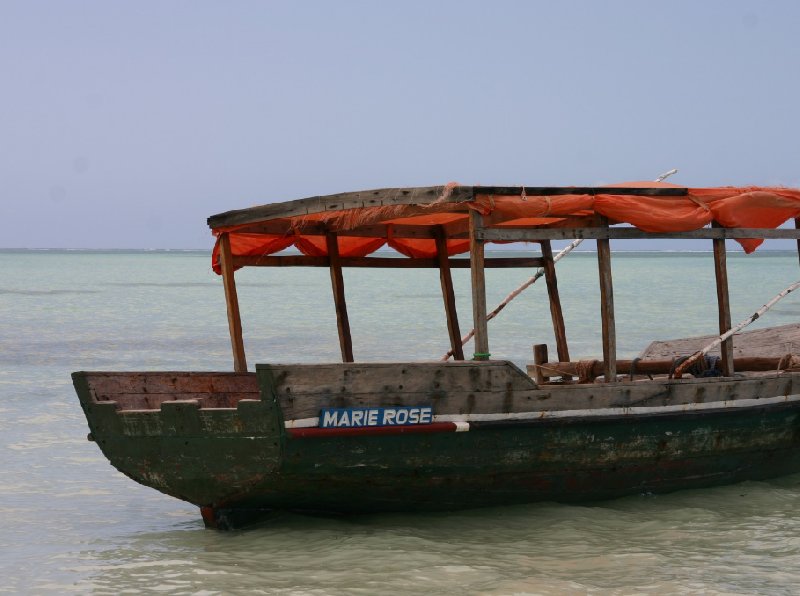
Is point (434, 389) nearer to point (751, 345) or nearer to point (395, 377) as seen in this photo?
point (395, 377)

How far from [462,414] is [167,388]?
270 centimetres

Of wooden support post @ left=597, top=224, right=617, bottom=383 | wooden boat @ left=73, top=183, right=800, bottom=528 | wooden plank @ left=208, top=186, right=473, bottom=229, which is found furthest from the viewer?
wooden support post @ left=597, top=224, right=617, bottom=383

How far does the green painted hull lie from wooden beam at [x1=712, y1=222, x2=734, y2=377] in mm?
578

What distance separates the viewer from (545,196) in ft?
27.9

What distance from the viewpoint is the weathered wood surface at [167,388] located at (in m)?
8.81

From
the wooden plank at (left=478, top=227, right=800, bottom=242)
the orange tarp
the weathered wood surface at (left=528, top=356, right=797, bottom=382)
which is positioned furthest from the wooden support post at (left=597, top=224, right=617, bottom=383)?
the weathered wood surface at (left=528, top=356, right=797, bottom=382)

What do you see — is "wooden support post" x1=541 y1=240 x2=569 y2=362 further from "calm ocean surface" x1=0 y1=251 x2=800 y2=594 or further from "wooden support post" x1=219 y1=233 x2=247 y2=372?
"wooden support post" x1=219 y1=233 x2=247 y2=372

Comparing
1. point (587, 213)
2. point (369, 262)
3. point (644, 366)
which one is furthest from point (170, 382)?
point (644, 366)

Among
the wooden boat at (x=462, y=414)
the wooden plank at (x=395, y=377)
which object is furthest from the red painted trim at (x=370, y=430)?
the wooden plank at (x=395, y=377)

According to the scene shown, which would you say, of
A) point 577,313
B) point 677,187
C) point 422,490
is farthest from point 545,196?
point 577,313

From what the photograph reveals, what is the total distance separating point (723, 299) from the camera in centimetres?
948

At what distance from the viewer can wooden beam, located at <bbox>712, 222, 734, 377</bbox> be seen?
950 cm

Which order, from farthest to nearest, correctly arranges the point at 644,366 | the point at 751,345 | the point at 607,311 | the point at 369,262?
the point at 751,345 → the point at 369,262 → the point at 644,366 → the point at 607,311

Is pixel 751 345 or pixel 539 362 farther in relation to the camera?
pixel 751 345
